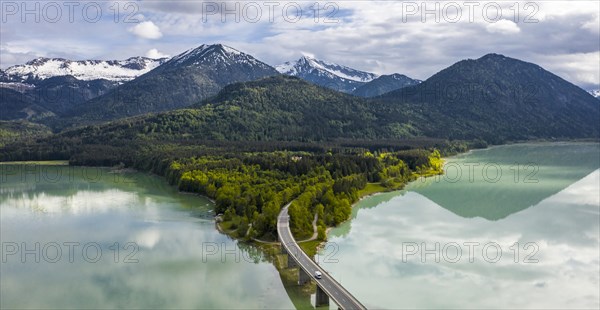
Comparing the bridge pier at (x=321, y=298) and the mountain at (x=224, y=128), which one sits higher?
the mountain at (x=224, y=128)

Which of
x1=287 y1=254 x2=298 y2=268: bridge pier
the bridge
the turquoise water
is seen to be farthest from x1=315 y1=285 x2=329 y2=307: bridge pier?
x1=287 y1=254 x2=298 y2=268: bridge pier

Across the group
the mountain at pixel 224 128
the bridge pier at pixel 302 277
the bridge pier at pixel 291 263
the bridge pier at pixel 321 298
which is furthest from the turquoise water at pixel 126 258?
the mountain at pixel 224 128

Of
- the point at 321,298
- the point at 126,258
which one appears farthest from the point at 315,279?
the point at 126,258

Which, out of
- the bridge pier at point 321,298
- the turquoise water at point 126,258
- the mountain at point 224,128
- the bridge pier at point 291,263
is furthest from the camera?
the mountain at point 224,128

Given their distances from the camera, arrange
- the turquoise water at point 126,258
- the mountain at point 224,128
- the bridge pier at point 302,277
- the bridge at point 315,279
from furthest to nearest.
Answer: the mountain at point 224,128 → the bridge pier at point 302,277 → the turquoise water at point 126,258 → the bridge at point 315,279

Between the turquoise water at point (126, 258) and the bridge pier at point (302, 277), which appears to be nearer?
the turquoise water at point (126, 258)

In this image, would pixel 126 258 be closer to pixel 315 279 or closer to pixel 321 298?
pixel 315 279

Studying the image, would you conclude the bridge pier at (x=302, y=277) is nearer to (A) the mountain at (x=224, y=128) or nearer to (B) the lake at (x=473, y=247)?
(B) the lake at (x=473, y=247)
